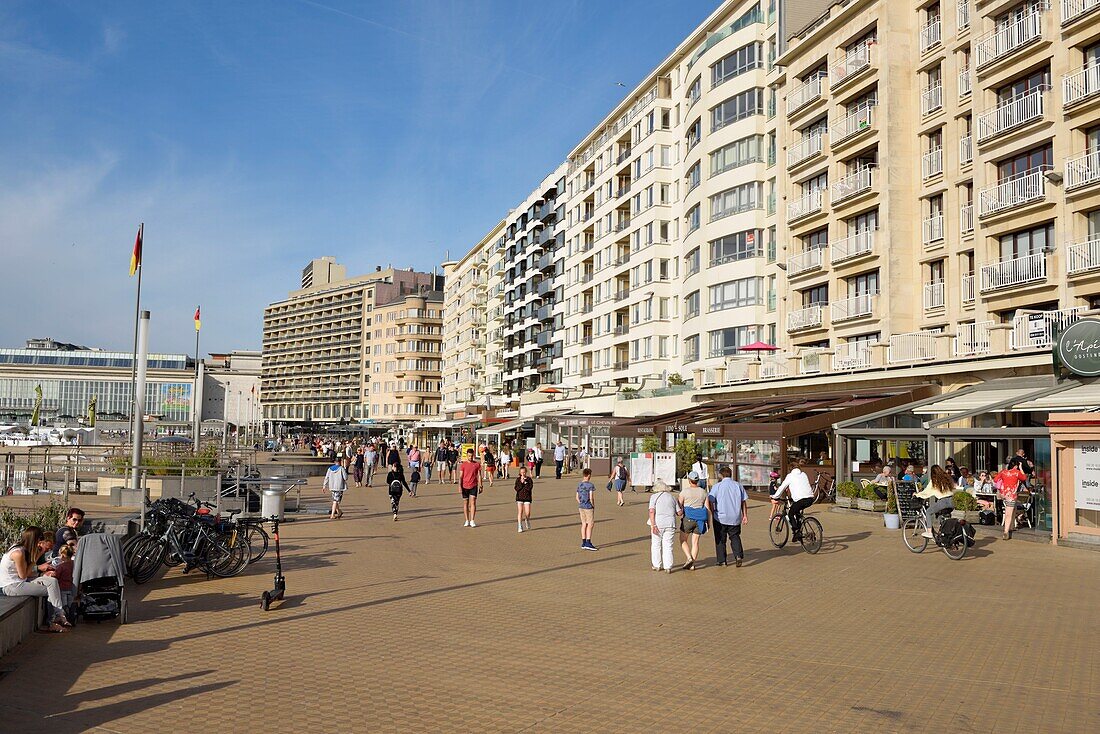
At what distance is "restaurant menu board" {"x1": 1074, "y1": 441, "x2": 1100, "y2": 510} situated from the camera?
16281 mm

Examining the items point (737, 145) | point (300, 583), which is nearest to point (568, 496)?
point (300, 583)

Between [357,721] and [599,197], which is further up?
[599,197]

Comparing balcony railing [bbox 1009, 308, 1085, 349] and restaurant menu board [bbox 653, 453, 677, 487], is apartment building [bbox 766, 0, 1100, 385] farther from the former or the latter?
restaurant menu board [bbox 653, 453, 677, 487]

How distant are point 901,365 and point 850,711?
24151 millimetres

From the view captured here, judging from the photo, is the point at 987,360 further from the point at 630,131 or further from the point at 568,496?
the point at 630,131

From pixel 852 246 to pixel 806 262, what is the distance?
2.86 metres

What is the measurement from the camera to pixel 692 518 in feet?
48.5

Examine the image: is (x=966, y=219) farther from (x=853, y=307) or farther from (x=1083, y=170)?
(x=853, y=307)

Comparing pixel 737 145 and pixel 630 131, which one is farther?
pixel 630 131

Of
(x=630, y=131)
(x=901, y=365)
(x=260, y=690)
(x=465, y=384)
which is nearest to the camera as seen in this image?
(x=260, y=690)

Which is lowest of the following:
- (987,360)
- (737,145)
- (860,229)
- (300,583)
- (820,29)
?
(300,583)

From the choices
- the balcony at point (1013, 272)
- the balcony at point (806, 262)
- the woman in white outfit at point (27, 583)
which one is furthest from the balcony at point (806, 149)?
the woman in white outfit at point (27, 583)

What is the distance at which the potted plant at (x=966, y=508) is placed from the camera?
64.5 ft

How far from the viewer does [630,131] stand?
5994cm
